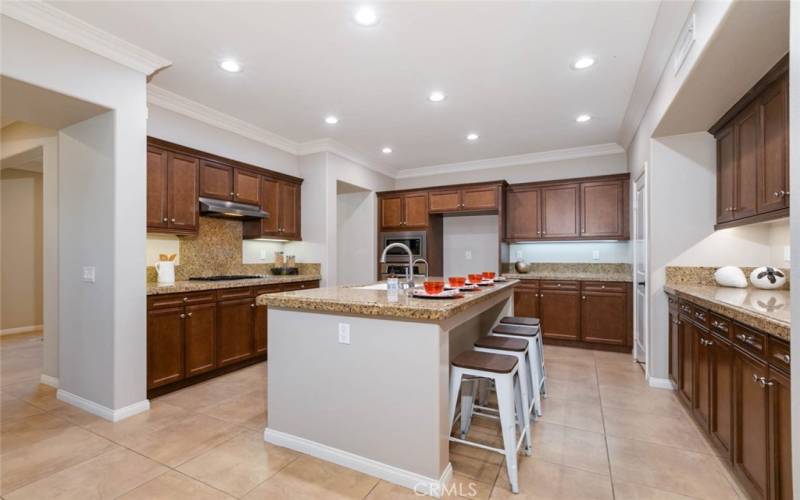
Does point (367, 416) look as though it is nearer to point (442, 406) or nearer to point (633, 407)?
point (442, 406)

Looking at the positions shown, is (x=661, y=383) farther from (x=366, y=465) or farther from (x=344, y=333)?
(x=344, y=333)

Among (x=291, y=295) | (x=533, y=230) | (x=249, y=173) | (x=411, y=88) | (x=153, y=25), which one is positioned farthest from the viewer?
(x=533, y=230)

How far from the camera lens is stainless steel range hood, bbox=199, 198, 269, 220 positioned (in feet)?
12.3

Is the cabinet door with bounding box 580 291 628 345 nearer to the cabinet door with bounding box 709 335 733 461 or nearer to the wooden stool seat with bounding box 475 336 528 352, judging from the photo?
the cabinet door with bounding box 709 335 733 461

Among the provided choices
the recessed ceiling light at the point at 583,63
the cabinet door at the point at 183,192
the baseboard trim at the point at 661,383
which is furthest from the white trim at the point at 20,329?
the baseboard trim at the point at 661,383

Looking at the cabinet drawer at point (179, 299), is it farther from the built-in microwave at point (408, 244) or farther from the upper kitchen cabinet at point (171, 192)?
the built-in microwave at point (408, 244)

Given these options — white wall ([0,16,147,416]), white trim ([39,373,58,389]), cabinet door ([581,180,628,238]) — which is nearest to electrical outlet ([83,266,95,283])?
white wall ([0,16,147,416])

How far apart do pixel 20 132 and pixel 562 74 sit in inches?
212

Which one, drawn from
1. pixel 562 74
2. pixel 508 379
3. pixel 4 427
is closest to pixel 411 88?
pixel 562 74

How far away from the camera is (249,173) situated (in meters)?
4.31

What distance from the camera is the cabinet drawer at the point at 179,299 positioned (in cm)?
303

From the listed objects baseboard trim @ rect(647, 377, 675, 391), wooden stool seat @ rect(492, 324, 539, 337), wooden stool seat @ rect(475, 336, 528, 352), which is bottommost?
baseboard trim @ rect(647, 377, 675, 391)

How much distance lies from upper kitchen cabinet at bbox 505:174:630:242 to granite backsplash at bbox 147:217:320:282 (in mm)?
3674

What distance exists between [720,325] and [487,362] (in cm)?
134
